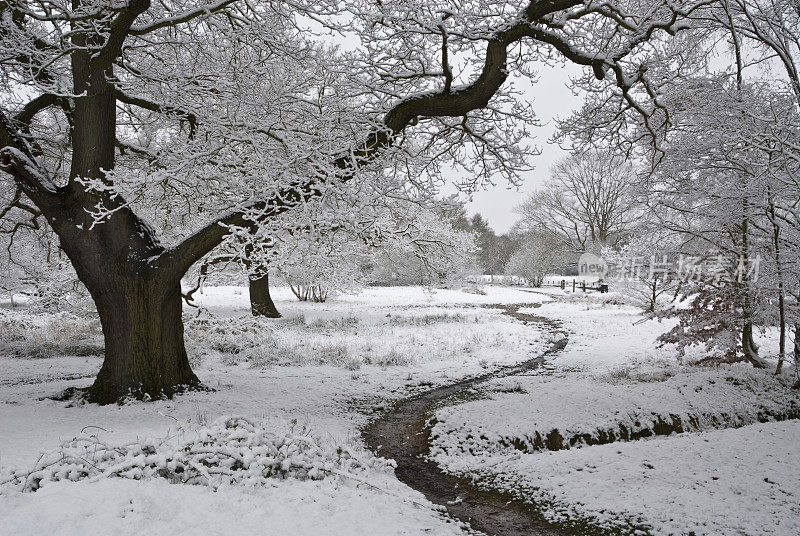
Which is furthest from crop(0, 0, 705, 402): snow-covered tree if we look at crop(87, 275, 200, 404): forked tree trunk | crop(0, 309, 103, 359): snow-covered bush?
crop(0, 309, 103, 359): snow-covered bush

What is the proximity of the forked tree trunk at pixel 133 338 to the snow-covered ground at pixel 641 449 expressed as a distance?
14.2 ft

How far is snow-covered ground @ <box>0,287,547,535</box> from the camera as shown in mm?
2775

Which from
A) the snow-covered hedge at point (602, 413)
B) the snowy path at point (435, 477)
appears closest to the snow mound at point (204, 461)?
the snowy path at point (435, 477)

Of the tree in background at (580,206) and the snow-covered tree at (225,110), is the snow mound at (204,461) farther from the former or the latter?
the tree in background at (580,206)

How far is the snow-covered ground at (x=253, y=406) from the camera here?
9.11 feet

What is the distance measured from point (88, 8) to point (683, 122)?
30.5ft

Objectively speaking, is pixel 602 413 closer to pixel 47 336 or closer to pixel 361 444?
pixel 361 444

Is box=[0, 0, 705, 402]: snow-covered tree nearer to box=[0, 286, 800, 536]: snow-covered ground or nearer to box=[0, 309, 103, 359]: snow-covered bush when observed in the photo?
box=[0, 286, 800, 536]: snow-covered ground

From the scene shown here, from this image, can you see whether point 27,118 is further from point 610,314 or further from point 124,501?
point 610,314

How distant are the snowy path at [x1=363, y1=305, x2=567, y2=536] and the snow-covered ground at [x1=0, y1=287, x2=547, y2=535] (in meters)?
0.39

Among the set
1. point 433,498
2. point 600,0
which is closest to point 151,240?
point 433,498

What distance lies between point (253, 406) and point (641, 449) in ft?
17.3

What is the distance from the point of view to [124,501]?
2.78m

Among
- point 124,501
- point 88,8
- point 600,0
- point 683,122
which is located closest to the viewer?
point 124,501
